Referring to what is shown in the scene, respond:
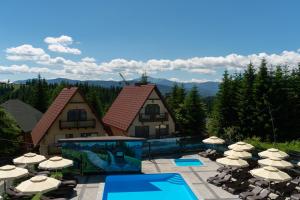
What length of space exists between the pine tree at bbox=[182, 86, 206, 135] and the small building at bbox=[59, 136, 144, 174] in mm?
19325

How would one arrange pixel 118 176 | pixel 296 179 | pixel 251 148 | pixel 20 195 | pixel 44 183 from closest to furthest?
pixel 44 183 < pixel 20 195 < pixel 296 179 < pixel 118 176 < pixel 251 148

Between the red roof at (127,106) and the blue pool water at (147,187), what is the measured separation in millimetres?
10993

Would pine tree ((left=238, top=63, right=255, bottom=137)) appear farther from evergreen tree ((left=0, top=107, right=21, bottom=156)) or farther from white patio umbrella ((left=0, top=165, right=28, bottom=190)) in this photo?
white patio umbrella ((left=0, top=165, right=28, bottom=190))

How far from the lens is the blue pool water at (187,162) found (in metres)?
31.8

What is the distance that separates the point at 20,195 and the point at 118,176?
29.1 feet

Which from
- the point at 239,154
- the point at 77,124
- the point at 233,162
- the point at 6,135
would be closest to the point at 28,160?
the point at 6,135

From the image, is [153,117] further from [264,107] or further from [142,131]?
[264,107]

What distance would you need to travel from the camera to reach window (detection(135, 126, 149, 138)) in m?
39.5

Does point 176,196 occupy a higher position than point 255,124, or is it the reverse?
point 255,124

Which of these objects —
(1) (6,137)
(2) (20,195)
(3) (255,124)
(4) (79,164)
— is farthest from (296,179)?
(1) (6,137)

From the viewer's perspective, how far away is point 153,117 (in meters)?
40.1

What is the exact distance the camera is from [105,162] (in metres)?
28.5

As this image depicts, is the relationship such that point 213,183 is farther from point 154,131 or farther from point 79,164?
point 154,131

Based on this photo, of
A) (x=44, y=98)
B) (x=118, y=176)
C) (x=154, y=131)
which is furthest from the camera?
(x=44, y=98)
